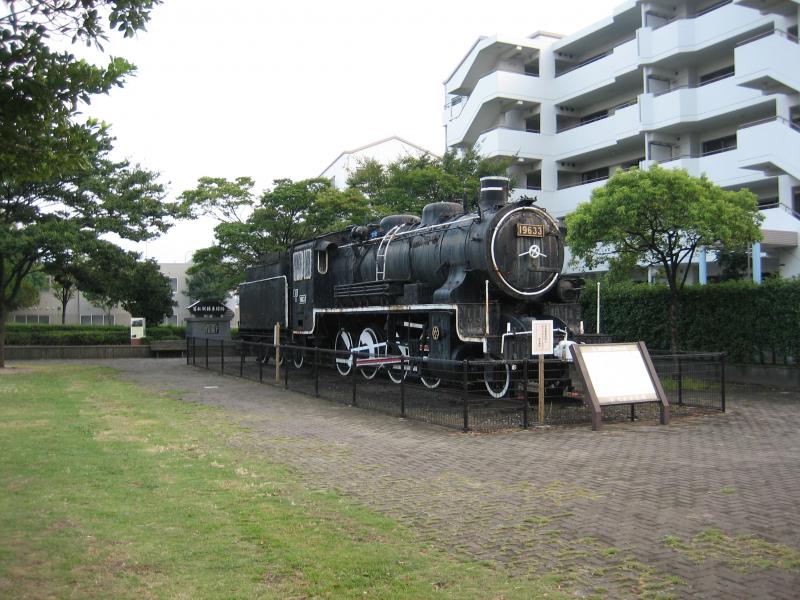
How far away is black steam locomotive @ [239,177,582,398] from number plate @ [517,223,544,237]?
0.06ft

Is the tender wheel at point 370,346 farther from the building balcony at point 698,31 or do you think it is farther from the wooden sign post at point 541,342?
the building balcony at point 698,31

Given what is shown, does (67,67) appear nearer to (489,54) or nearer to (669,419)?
(669,419)

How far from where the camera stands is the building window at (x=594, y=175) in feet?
111

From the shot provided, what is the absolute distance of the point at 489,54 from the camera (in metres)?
35.9

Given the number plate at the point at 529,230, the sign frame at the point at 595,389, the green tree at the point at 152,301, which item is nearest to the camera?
the sign frame at the point at 595,389

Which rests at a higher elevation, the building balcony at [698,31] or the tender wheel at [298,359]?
the building balcony at [698,31]

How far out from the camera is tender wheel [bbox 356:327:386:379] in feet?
51.5

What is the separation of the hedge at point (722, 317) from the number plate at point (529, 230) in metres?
3.13

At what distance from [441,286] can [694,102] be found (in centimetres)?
1826

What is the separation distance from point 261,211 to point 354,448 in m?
18.6

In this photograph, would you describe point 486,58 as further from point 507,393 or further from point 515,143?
point 507,393

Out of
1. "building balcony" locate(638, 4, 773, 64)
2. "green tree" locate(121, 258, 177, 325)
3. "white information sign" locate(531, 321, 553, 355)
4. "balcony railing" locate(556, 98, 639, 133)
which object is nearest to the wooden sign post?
"white information sign" locate(531, 321, 553, 355)

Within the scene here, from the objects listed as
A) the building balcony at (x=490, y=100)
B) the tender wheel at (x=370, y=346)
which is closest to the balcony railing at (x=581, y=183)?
the building balcony at (x=490, y=100)

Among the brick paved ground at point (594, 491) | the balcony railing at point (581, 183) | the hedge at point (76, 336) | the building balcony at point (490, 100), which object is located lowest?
the brick paved ground at point (594, 491)
